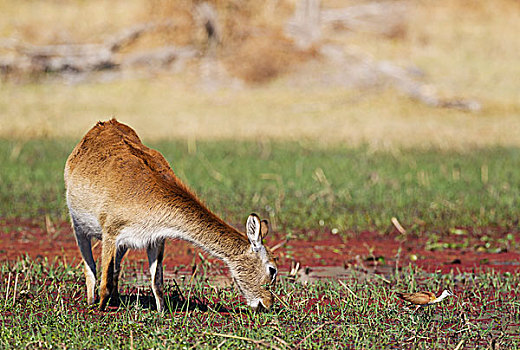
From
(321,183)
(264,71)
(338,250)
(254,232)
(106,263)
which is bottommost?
(264,71)

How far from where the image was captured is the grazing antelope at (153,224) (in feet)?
21.4

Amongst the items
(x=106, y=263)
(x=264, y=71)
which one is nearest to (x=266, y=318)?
(x=106, y=263)

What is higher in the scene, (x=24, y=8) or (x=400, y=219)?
(x=400, y=219)

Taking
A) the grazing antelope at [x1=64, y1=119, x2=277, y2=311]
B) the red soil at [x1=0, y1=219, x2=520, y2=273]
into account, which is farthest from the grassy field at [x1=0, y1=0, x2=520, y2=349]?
the grazing antelope at [x1=64, y1=119, x2=277, y2=311]

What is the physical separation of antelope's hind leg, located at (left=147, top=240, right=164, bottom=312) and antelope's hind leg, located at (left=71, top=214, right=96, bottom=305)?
0.52 m

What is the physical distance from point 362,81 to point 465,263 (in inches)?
689

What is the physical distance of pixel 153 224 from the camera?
6.54 meters

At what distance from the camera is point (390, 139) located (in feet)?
65.7

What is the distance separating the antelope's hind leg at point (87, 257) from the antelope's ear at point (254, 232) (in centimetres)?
140

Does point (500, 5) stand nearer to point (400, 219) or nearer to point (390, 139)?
point (390, 139)

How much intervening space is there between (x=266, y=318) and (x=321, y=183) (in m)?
7.88

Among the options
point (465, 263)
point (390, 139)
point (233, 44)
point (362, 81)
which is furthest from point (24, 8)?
point (465, 263)

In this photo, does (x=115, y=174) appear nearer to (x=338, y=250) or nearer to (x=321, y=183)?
(x=338, y=250)

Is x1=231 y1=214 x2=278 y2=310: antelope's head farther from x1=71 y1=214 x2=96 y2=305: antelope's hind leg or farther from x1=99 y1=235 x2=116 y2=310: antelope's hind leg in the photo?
x1=71 y1=214 x2=96 y2=305: antelope's hind leg
